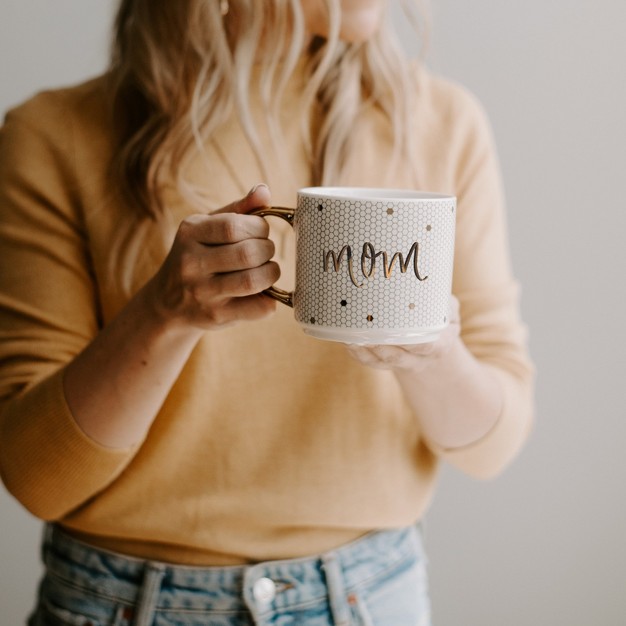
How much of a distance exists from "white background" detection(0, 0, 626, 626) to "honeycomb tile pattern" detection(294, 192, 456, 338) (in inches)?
30.0

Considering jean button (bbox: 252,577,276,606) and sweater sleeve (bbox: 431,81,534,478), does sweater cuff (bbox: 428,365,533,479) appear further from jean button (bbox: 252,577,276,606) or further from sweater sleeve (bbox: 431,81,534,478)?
jean button (bbox: 252,577,276,606)

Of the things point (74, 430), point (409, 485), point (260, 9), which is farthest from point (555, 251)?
point (74, 430)

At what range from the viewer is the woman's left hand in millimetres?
756

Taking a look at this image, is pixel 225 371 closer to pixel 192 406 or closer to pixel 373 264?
pixel 192 406

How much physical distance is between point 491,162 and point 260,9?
32 centimetres

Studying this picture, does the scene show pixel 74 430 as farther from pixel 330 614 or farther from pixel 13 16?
pixel 13 16

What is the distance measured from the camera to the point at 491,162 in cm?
109

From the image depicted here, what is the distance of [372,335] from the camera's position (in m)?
0.68

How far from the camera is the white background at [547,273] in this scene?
1.37 meters

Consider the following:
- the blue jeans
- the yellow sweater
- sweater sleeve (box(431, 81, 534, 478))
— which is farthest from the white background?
the blue jeans

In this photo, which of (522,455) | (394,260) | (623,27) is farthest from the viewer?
(522,455)

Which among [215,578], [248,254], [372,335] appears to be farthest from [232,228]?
[215,578]

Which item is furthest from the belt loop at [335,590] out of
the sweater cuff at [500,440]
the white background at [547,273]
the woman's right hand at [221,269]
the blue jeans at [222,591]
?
the white background at [547,273]

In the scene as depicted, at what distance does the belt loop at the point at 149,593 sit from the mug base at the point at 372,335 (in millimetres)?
370
